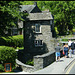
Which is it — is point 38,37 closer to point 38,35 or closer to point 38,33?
point 38,35

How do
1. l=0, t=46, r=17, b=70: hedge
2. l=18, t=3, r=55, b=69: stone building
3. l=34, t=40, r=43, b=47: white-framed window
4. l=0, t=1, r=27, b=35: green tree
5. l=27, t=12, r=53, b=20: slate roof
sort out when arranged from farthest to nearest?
l=34, t=40, r=43, b=47: white-framed window, l=18, t=3, r=55, b=69: stone building, l=27, t=12, r=53, b=20: slate roof, l=0, t=1, r=27, b=35: green tree, l=0, t=46, r=17, b=70: hedge

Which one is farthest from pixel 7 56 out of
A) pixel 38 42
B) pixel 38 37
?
pixel 38 42

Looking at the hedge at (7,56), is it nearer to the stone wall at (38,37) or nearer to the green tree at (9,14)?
the green tree at (9,14)

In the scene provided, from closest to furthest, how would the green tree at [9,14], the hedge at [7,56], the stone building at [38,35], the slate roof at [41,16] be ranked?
the hedge at [7,56]
the green tree at [9,14]
the slate roof at [41,16]
the stone building at [38,35]

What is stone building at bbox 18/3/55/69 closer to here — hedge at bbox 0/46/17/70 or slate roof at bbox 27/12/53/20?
slate roof at bbox 27/12/53/20

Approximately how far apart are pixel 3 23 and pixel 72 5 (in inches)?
1399

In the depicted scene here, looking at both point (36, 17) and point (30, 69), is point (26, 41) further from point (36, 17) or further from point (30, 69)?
point (30, 69)

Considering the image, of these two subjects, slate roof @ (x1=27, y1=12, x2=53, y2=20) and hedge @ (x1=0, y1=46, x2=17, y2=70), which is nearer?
hedge @ (x1=0, y1=46, x2=17, y2=70)

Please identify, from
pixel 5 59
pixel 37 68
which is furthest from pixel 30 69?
pixel 5 59

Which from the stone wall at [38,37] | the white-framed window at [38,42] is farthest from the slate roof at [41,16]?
the white-framed window at [38,42]

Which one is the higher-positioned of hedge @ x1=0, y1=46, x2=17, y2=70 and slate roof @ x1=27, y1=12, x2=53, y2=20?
slate roof @ x1=27, y1=12, x2=53, y2=20

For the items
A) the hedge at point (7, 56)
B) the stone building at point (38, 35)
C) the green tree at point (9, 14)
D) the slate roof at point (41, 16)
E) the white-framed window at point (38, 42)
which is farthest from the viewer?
the white-framed window at point (38, 42)

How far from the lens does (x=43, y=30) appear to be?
3098 cm

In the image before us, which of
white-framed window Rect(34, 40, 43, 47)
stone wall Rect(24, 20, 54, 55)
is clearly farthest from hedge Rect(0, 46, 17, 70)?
white-framed window Rect(34, 40, 43, 47)
